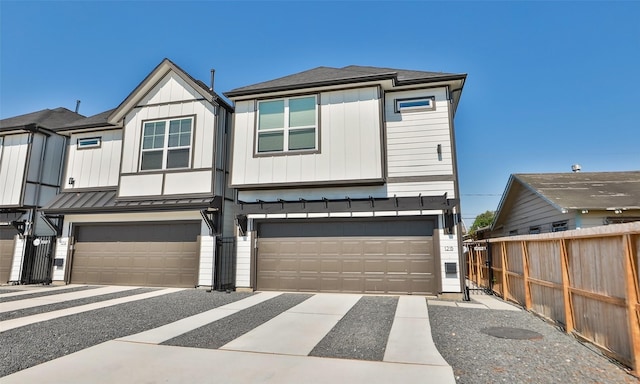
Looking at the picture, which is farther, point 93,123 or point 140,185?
point 93,123

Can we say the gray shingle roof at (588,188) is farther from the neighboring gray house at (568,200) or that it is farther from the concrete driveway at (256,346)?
the concrete driveway at (256,346)

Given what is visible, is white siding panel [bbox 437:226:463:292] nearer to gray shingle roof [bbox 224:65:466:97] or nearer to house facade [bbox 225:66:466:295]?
house facade [bbox 225:66:466:295]

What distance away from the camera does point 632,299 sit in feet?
12.3

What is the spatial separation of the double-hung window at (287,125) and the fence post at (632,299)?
7.74 meters

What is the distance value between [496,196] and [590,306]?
37.4m

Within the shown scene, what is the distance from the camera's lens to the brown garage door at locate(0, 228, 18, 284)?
13078 millimetres

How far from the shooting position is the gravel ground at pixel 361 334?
438cm

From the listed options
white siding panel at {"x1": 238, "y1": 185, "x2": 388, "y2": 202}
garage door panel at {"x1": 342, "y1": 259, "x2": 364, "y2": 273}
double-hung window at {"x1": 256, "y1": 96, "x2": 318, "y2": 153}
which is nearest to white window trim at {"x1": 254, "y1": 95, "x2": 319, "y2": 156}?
double-hung window at {"x1": 256, "y1": 96, "x2": 318, "y2": 153}

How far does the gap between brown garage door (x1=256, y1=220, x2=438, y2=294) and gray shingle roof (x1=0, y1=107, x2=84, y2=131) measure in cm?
1146

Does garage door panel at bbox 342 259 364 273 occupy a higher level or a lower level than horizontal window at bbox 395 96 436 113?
lower

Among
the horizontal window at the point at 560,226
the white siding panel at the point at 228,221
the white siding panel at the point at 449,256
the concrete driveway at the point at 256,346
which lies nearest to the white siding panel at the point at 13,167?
the concrete driveway at the point at 256,346

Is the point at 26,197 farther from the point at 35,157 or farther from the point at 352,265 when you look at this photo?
the point at 352,265

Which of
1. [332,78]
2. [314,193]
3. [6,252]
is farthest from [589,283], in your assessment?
[6,252]

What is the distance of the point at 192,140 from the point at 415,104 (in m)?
7.83
